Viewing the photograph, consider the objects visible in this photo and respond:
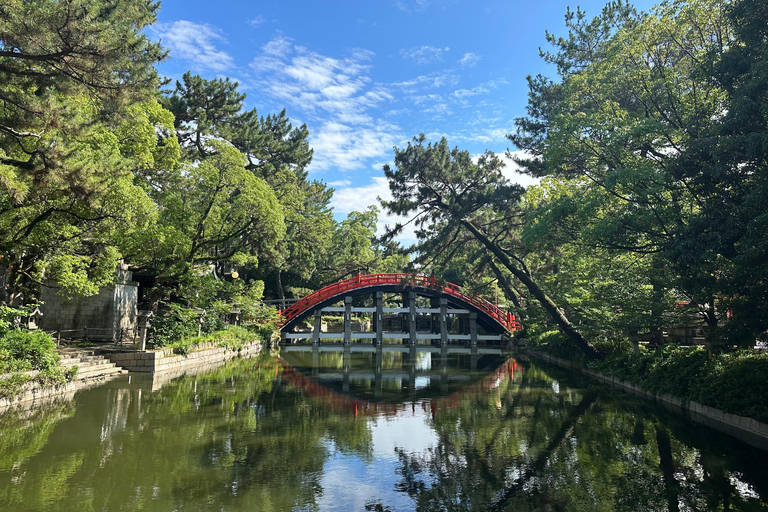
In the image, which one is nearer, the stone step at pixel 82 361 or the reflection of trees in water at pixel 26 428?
the reflection of trees in water at pixel 26 428

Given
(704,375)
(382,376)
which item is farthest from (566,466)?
(382,376)

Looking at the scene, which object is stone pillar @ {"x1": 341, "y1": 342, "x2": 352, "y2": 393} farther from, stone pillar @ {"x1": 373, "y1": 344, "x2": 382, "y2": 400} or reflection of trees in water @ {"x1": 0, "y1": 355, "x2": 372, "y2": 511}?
reflection of trees in water @ {"x1": 0, "y1": 355, "x2": 372, "y2": 511}

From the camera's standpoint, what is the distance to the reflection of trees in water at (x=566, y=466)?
5.83 metres

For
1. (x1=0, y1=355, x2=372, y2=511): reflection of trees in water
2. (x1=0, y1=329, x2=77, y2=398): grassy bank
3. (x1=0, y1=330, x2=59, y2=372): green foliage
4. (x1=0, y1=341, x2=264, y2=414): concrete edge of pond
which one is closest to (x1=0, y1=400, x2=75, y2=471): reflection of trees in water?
(x1=0, y1=355, x2=372, y2=511): reflection of trees in water

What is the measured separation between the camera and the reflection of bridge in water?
1354 cm

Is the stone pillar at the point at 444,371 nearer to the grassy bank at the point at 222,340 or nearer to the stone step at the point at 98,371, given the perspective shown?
the grassy bank at the point at 222,340

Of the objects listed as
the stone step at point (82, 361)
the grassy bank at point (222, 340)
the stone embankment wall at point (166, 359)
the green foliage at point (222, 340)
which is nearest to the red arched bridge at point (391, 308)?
the grassy bank at point (222, 340)

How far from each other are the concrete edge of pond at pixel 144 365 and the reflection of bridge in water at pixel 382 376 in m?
3.33

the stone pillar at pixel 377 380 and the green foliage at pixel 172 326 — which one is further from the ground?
the green foliage at pixel 172 326

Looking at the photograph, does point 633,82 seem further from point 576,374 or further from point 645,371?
point 576,374

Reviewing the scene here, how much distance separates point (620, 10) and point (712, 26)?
989 centimetres

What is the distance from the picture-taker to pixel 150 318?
56.3ft

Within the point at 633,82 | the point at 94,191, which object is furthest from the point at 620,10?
the point at 94,191

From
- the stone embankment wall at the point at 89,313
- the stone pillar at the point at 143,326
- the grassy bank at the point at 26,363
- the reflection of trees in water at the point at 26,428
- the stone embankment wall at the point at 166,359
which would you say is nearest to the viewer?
the reflection of trees in water at the point at 26,428
